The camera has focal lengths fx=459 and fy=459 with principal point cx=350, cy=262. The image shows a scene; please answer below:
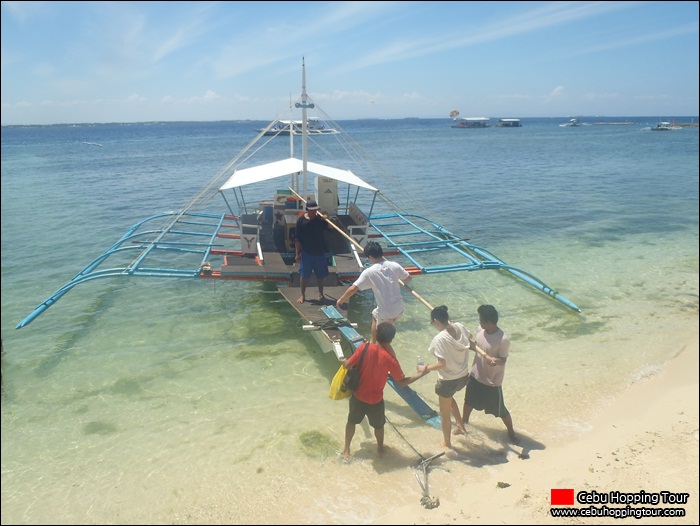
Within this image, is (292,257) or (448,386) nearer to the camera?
(448,386)

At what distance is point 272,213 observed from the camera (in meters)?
13.9

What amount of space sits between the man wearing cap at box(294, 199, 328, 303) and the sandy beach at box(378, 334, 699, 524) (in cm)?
460

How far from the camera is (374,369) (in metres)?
5.06

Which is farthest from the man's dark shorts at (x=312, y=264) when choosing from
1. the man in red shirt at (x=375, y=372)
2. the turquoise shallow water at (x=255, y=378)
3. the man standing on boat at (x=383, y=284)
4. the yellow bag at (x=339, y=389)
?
the man in red shirt at (x=375, y=372)

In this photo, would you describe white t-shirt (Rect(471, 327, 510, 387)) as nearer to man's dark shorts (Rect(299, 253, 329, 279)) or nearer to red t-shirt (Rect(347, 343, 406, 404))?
red t-shirt (Rect(347, 343, 406, 404))

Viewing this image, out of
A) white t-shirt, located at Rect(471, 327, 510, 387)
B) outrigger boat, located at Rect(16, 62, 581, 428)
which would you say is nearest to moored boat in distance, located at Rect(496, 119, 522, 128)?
outrigger boat, located at Rect(16, 62, 581, 428)

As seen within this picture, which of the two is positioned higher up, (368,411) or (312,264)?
(312,264)

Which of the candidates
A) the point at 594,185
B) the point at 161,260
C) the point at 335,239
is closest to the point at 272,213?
the point at 335,239

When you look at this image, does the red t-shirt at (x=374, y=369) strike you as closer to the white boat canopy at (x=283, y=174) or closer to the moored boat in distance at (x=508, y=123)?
the white boat canopy at (x=283, y=174)

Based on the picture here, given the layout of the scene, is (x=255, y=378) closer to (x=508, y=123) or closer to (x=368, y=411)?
(x=368, y=411)

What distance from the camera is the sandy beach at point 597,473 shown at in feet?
14.7

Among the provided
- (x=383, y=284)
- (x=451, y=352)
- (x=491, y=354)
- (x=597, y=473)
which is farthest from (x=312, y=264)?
(x=597, y=473)

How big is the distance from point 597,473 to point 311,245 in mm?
5577

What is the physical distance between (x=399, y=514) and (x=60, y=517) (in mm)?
3875
